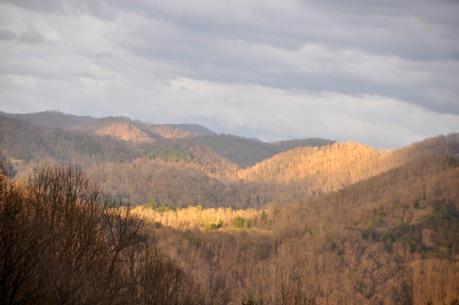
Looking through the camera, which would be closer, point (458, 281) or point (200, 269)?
point (458, 281)

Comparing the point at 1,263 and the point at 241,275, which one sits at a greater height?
the point at 1,263

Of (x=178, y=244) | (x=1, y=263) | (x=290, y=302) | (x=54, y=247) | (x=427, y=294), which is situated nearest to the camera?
(x=1, y=263)

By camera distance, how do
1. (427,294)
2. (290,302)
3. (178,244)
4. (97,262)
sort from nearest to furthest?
(97,262)
(290,302)
(427,294)
(178,244)

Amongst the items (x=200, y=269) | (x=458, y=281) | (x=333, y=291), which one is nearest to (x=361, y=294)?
(x=333, y=291)

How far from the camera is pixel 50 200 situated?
129 ft

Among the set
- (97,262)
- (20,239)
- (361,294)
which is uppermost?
(20,239)

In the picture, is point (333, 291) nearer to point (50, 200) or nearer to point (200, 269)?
point (200, 269)

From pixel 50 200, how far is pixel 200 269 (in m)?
145

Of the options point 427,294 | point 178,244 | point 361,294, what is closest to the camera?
point 427,294

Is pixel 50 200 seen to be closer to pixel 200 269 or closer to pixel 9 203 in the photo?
pixel 9 203

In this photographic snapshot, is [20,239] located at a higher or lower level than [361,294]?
higher

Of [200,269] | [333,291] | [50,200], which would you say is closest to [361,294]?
[333,291]

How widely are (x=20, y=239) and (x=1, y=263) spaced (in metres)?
1.70

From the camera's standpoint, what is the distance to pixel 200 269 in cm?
18088
